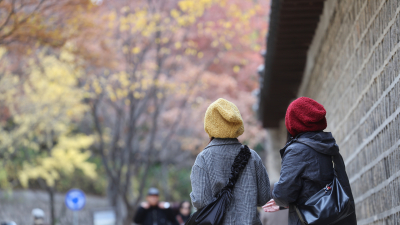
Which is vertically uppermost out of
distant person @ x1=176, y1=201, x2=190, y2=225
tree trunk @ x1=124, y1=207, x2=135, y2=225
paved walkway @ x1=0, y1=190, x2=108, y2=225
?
distant person @ x1=176, y1=201, x2=190, y2=225

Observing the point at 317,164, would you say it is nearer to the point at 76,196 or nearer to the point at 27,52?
the point at 27,52

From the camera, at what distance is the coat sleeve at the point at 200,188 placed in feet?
8.80

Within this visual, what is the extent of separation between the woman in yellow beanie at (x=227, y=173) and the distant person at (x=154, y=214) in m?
4.41

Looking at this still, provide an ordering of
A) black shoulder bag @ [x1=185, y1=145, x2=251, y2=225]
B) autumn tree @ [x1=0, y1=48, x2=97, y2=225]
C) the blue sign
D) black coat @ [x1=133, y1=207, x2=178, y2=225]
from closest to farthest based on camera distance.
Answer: black shoulder bag @ [x1=185, y1=145, x2=251, y2=225] < black coat @ [x1=133, y1=207, x2=178, y2=225] < autumn tree @ [x1=0, y1=48, x2=97, y2=225] < the blue sign

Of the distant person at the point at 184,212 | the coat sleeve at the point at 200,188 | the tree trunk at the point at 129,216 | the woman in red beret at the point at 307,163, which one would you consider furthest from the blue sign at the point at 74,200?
the woman in red beret at the point at 307,163

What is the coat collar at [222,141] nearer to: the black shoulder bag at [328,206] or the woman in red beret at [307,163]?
the woman in red beret at [307,163]

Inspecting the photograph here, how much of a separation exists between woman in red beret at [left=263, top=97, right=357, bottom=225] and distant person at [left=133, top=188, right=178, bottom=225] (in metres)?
4.64

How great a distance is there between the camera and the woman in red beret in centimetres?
250

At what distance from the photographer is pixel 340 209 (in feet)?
7.64

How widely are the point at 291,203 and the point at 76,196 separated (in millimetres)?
11275

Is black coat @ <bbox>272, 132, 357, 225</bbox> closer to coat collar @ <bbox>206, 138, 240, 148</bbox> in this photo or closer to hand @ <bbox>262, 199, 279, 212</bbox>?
hand @ <bbox>262, 199, 279, 212</bbox>

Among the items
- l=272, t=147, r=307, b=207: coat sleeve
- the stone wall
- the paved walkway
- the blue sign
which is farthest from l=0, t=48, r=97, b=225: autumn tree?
l=272, t=147, r=307, b=207: coat sleeve

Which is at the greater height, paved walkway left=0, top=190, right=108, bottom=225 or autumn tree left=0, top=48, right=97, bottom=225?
autumn tree left=0, top=48, right=97, bottom=225

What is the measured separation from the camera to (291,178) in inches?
98.1
